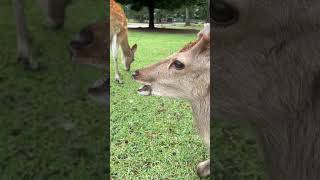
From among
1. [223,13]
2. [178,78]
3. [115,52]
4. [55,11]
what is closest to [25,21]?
[55,11]

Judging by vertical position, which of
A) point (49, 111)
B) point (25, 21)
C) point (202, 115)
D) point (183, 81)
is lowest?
point (49, 111)

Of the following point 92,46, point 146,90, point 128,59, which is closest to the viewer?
point 92,46

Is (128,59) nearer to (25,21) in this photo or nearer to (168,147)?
(25,21)

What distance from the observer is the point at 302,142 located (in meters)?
0.60

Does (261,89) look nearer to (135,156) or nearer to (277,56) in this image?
(277,56)

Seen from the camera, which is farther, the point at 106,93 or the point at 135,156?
the point at 135,156

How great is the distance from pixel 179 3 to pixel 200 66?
10099 mm

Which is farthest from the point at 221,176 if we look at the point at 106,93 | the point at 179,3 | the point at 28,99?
the point at 179,3

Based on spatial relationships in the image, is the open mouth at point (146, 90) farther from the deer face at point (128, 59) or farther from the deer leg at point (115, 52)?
the deer face at point (128, 59)

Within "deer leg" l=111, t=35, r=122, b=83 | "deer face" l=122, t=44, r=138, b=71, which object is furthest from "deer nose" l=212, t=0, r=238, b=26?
"deer face" l=122, t=44, r=138, b=71

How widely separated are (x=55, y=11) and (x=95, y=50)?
1792mm

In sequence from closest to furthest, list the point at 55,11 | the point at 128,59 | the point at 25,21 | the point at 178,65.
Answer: the point at 178,65 → the point at 55,11 → the point at 25,21 → the point at 128,59

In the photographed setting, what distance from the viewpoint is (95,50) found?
4.79 feet

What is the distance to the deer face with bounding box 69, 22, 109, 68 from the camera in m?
1.39
